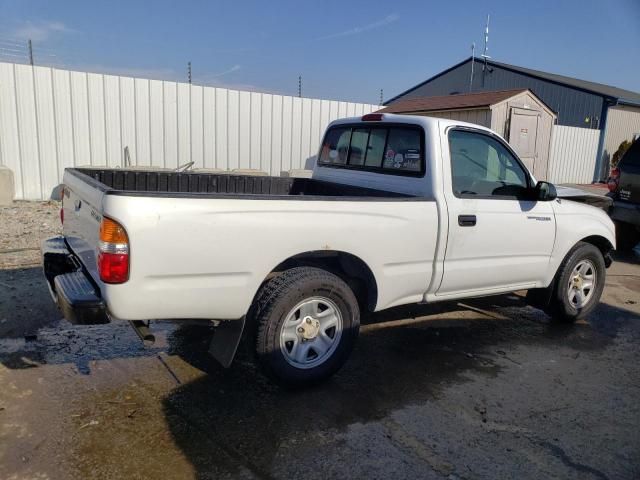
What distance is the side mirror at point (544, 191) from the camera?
470cm

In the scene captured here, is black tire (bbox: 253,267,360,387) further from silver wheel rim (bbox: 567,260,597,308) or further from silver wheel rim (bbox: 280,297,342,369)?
silver wheel rim (bbox: 567,260,597,308)

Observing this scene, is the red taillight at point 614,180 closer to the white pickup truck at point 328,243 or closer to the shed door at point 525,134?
→ the white pickup truck at point 328,243

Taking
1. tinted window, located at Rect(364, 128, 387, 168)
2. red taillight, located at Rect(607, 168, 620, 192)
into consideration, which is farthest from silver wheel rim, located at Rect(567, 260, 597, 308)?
red taillight, located at Rect(607, 168, 620, 192)

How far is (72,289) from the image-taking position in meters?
3.26

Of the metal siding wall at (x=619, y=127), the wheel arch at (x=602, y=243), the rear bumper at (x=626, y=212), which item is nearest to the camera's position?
the wheel arch at (x=602, y=243)

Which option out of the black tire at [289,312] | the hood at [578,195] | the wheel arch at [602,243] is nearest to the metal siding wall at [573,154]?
the hood at [578,195]


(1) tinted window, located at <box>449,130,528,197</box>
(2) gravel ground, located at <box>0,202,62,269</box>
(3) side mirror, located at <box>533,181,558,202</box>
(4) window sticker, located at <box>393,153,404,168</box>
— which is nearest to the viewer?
(1) tinted window, located at <box>449,130,528,197</box>

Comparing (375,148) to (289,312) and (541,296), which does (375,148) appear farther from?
(541,296)

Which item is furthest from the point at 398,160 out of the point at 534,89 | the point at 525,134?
the point at 534,89

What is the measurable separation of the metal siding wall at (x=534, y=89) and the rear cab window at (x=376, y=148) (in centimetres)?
2249

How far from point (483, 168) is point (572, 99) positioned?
78.5ft

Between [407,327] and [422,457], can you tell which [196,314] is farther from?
[407,327]

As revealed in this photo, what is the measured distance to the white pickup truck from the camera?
304 cm

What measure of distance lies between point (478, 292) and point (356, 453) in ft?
6.82
